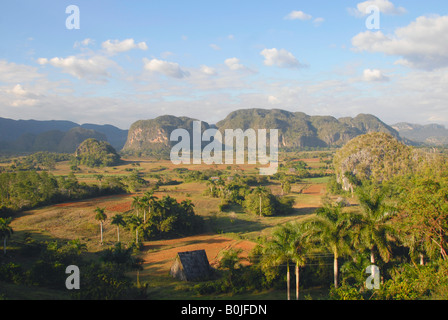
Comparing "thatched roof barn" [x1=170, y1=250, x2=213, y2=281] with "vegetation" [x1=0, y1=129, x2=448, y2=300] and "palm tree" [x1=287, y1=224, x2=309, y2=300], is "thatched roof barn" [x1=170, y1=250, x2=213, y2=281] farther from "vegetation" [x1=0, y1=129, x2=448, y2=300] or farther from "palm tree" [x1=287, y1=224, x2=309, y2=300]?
"palm tree" [x1=287, y1=224, x2=309, y2=300]

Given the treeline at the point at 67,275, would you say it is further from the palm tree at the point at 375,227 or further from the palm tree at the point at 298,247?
the palm tree at the point at 375,227

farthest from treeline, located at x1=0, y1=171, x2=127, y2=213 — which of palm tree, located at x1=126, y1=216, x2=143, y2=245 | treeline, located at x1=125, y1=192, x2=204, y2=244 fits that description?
palm tree, located at x1=126, y1=216, x2=143, y2=245

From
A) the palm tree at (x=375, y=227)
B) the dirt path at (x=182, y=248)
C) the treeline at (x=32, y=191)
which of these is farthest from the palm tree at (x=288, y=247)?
the treeline at (x=32, y=191)

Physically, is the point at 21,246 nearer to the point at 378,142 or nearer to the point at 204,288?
the point at 204,288

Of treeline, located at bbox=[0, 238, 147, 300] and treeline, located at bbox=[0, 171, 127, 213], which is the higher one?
treeline, located at bbox=[0, 171, 127, 213]

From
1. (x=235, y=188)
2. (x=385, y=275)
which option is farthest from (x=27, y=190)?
(x=385, y=275)

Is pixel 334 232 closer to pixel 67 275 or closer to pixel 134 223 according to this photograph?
pixel 67 275

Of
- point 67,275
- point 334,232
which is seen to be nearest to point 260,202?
point 334,232
